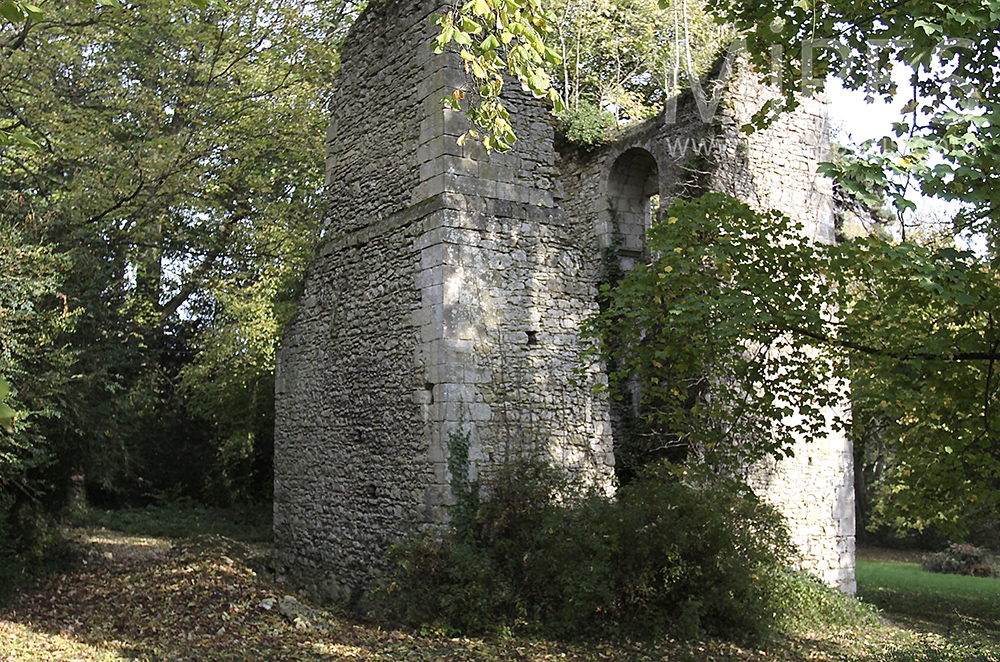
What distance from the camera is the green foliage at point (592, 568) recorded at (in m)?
8.44

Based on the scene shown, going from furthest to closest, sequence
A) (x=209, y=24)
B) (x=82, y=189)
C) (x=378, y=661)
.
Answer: (x=209, y=24) < (x=82, y=189) < (x=378, y=661)

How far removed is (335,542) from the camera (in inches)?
419

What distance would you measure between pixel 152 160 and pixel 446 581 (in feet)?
29.1

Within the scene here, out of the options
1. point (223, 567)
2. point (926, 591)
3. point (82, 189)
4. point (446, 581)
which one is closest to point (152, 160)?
point (82, 189)

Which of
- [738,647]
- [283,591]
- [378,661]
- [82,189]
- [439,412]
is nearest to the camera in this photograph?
[378,661]

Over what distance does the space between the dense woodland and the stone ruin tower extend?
2.41 feet

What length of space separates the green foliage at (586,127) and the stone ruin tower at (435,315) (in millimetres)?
1590

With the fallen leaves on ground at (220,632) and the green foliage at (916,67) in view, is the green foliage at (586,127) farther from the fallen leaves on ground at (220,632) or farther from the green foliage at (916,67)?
the fallen leaves on ground at (220,632)

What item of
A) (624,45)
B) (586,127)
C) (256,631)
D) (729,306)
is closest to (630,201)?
(586,127)

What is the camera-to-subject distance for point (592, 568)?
8.30 metres

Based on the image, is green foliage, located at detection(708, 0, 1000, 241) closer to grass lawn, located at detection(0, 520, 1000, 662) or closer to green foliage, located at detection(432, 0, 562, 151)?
green foliage, located at detection(432, 0, 562, 151)

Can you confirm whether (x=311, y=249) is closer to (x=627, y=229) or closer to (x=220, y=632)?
(x=627, y=229)

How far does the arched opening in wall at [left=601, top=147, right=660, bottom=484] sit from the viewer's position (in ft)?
41.1

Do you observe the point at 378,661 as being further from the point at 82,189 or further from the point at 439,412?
the point at 82,189
